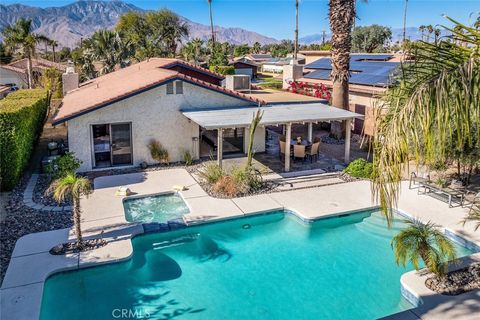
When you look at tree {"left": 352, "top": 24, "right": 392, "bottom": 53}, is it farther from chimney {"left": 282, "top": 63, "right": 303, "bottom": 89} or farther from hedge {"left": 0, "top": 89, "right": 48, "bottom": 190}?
hedge {"left": 0, "top": 89, "right": 48, "bottom": 190}

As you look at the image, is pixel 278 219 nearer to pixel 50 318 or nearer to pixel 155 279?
pixel 155 279

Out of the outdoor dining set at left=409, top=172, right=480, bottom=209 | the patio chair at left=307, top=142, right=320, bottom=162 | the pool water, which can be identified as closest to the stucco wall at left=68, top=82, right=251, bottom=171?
the pool water

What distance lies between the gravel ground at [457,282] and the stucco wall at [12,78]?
6536cm

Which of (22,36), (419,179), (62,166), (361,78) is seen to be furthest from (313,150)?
(22,36)

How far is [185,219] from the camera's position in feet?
49.8

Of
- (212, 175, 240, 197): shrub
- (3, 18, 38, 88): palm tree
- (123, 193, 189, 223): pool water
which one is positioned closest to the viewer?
(123, 193, 189, 223): pool water

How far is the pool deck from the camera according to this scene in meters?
10.0

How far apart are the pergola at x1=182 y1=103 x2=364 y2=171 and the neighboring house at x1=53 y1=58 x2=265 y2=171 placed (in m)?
0.88

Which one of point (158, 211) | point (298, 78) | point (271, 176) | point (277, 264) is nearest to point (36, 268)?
point (158, 211)

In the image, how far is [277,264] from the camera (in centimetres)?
1281

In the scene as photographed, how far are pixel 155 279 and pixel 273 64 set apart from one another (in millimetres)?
80240

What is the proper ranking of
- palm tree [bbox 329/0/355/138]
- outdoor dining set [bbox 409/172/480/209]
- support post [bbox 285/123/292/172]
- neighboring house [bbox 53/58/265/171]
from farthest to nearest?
palm tree [bbox 329/0/355/138] < support post [bbox 285/123/292/172] < neighboring house [bbox 53/58/265/171] < outdoor dining set [bbox 409/172/480/209]

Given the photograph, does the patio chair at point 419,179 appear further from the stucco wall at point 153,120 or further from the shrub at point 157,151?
the shrub at point 157,151

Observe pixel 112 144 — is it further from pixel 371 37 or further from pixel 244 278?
pixel 371 37
